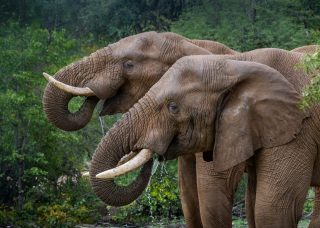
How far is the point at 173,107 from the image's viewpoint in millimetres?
8484

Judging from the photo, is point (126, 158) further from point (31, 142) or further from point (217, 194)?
point (31, 142)

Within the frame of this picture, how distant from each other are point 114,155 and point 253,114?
4.09ft

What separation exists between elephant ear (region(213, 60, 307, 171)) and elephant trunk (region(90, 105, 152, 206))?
686mm

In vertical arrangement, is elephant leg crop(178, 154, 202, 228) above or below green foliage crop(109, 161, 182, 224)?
above

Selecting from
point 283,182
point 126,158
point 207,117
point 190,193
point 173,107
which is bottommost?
point 190,193

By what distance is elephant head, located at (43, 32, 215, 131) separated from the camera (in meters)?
10.5

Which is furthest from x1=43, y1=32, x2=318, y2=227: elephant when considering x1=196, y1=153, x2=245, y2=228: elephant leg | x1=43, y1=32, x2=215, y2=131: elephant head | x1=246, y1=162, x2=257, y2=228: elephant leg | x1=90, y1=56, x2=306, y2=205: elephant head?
x1=90, y1=56, x2=306, y2=205: elephant head

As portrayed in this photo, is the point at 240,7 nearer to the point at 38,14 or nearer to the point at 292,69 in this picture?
the point at 38,14

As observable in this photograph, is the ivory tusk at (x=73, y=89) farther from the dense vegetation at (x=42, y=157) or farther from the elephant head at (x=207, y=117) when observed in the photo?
the dense vegetation at (x=42, y=157)

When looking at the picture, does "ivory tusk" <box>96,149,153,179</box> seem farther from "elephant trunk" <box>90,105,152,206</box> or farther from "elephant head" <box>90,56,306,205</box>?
"elephant trunk" <box>90,105,152,206</box>

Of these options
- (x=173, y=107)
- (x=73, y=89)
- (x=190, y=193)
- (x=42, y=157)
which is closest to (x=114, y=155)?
(x=173, y=107)

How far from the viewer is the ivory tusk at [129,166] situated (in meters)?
8.17

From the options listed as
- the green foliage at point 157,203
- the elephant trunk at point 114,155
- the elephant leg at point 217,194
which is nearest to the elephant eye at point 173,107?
the elephant trunk at point 114,155

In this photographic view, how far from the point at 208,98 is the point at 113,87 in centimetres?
205
